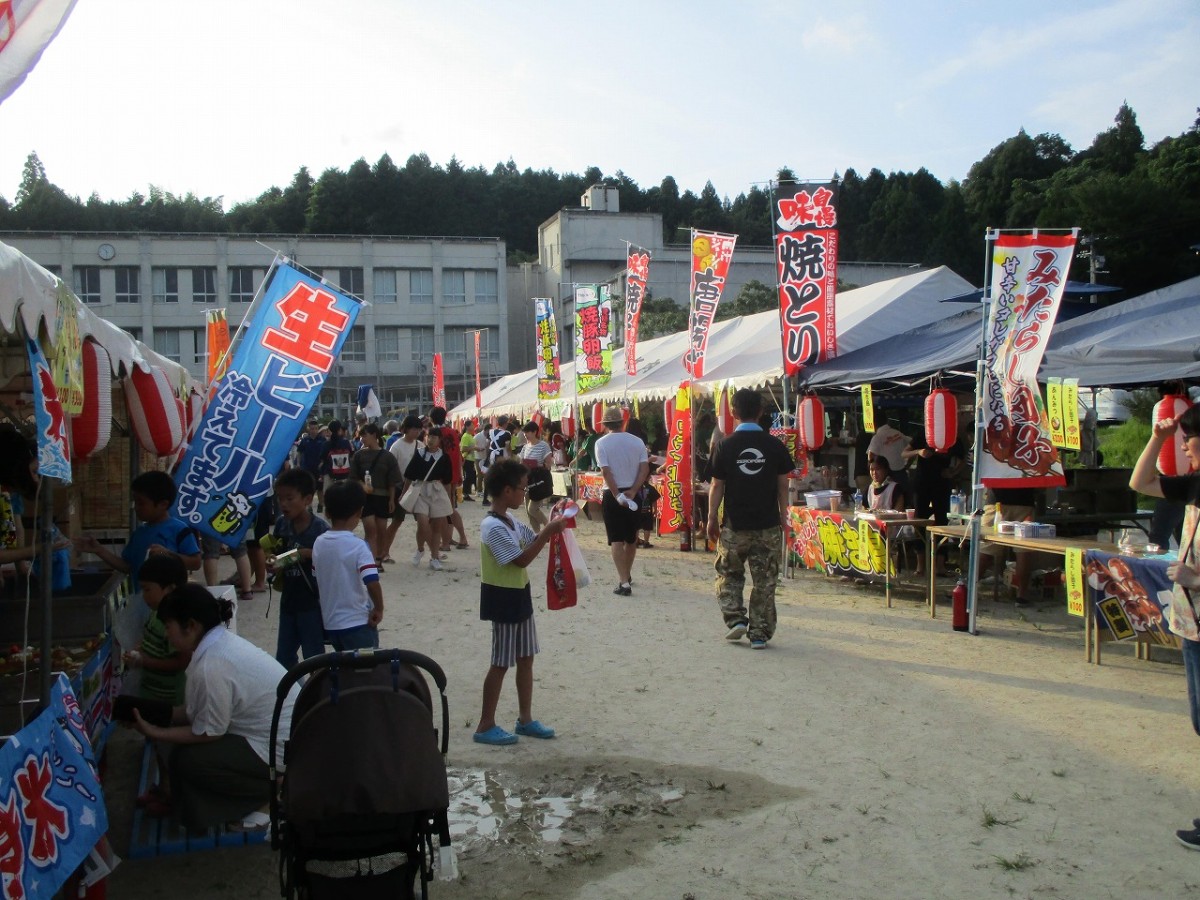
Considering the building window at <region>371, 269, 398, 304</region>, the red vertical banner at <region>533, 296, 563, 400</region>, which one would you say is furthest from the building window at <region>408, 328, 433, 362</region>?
the red vertical banner at <region>533, 296, 563, 400</region>

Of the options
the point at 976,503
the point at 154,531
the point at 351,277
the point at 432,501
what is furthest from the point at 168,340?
the point at 976,503

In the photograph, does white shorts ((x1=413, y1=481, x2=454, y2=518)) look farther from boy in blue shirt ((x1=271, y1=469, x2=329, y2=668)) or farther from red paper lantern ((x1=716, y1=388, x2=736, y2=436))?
boy in blue shirt ((x1=271, y1=469, x2=329, y2=668))

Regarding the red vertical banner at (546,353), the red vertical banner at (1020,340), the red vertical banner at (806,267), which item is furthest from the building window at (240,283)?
the red vertical banner at (1020,340)

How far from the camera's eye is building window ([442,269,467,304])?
167 feet

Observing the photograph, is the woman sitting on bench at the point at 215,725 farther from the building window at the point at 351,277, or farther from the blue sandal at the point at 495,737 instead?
the building window at the point at 351,277

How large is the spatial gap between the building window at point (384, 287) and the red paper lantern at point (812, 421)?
42342 millimetres

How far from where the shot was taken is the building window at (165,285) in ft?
156

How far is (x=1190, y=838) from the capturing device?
3.76 metres

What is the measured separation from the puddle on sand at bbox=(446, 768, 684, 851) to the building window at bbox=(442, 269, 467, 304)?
47.9 meters

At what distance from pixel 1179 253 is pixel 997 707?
29479mm

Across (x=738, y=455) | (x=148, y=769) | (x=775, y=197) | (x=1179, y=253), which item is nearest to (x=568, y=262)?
(x=1179, y=253)

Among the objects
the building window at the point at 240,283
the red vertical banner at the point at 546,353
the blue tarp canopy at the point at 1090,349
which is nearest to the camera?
the blue tarp canopy at the point at 1090,349

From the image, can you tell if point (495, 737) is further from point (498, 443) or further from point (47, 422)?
point (498, 443)

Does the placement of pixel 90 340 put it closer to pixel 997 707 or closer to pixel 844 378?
pixel 997 707
